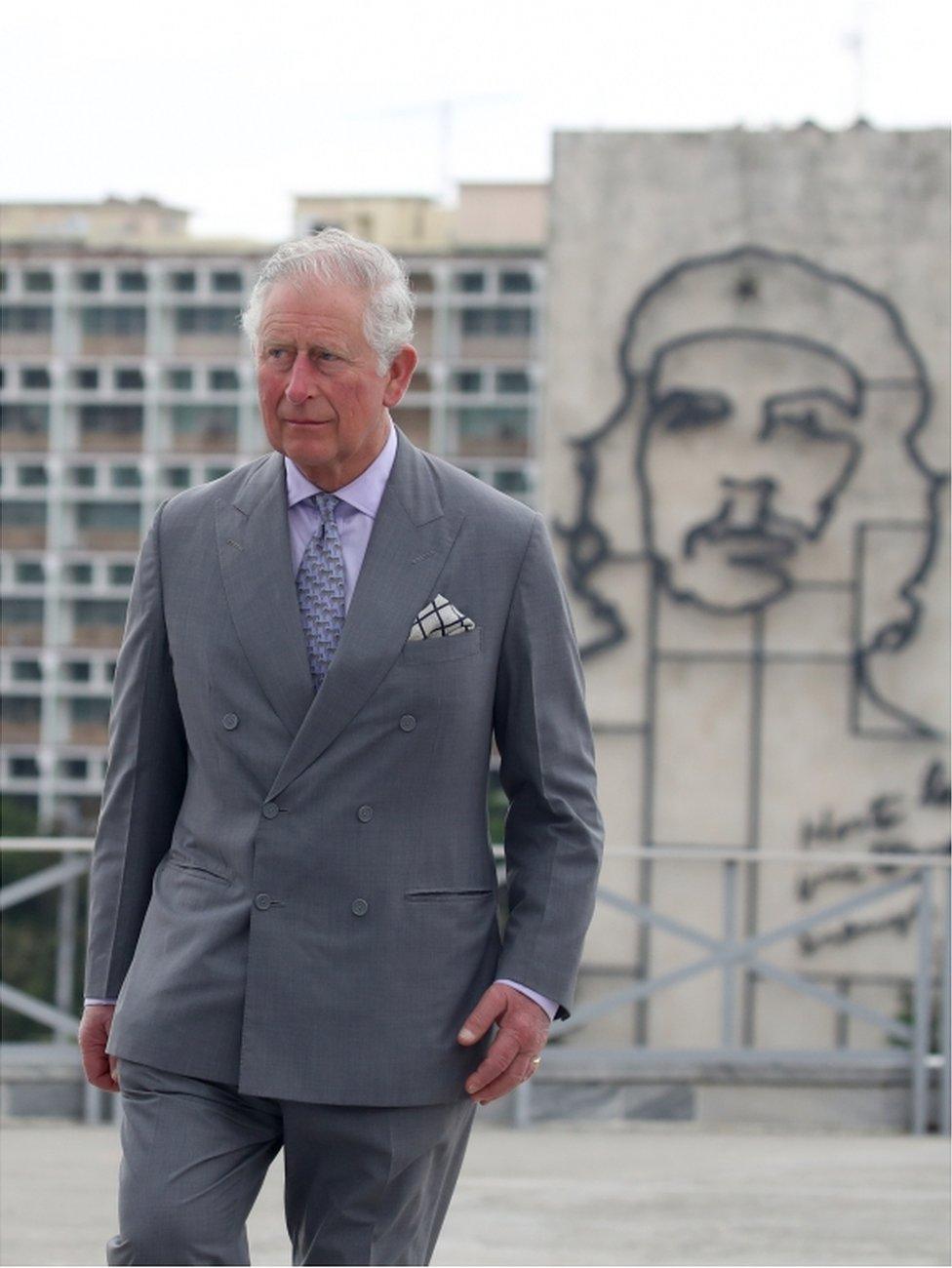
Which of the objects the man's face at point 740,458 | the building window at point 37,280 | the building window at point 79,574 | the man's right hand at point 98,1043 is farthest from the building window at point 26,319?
the man's right hand at point 98,1043

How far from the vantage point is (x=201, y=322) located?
120562 millimetres

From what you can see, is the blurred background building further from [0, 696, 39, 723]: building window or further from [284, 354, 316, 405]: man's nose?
[0, 696, 39, 723]: building window

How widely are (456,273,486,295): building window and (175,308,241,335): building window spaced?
1204 cm

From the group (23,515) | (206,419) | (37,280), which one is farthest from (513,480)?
(37,280)

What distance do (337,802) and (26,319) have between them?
410 feet

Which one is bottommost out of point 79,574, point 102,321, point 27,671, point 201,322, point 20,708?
point 20,708

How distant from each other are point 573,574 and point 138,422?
109742 millimetres

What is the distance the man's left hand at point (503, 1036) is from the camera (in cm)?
240

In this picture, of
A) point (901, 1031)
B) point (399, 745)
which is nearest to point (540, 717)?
point (399, 745)

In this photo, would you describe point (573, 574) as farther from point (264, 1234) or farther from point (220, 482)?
point (220, 482)

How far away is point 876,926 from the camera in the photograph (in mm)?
13805

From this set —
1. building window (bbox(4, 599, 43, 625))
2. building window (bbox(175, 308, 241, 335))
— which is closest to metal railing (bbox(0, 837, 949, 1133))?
building window (bbox(175, 308, 241, 335))

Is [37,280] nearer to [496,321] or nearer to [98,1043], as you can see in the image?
[496,321]

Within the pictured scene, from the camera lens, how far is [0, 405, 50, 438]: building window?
407 feet
